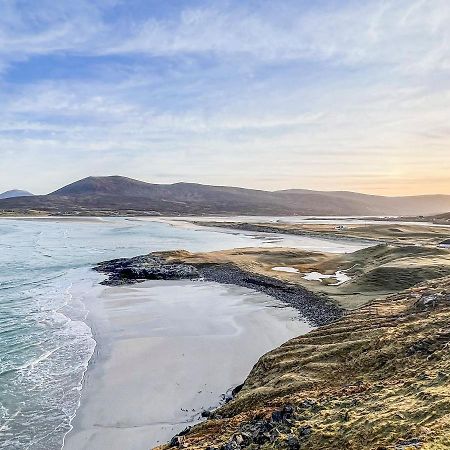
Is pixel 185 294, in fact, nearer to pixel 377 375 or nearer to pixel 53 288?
pixel 53 288

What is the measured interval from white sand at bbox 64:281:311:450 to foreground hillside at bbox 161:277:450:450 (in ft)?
7.68

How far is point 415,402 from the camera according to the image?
9.82 meters

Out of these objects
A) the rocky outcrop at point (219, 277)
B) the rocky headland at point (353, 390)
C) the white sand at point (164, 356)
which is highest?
the rocky headland at point (353, 390)

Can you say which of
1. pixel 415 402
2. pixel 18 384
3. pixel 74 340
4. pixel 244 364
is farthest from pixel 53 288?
pixel 415 402

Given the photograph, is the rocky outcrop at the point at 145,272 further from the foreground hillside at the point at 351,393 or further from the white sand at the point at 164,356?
the foreground hillside at the point at 351,393

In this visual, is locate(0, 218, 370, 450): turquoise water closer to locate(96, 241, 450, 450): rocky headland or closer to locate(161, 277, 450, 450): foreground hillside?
locate(96, 241, 450, 450): rocky headland

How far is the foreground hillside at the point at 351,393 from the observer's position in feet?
29.5

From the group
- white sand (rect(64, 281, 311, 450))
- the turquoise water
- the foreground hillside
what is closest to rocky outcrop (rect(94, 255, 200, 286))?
the turquoise water

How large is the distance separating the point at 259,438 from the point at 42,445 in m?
7.67

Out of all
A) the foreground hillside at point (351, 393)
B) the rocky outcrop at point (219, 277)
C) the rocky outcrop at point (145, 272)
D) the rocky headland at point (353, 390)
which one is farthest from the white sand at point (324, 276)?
the foreground hillside at point (351, 393)

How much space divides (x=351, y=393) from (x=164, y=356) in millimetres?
11500

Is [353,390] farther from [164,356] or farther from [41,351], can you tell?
[41,351]

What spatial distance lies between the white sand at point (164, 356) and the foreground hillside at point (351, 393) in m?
2.34

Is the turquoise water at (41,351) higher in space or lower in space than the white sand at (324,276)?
lower
